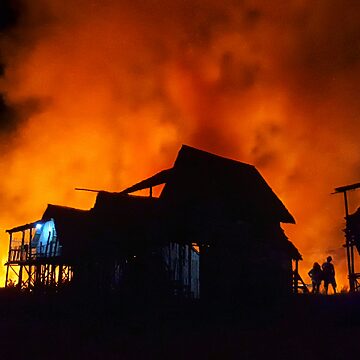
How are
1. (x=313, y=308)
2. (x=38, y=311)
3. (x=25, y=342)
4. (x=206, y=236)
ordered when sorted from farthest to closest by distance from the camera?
(x=38, y=311), (x=206, y=236), (x=313, y=308), (x=25, y=342)

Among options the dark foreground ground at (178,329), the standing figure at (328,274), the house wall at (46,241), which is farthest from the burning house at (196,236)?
the house wall at (46,241)

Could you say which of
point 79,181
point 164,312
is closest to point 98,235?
point 164,312

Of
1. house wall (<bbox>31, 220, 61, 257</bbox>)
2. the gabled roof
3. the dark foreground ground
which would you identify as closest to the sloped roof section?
the gabled roof

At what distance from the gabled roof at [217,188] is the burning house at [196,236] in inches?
1.9

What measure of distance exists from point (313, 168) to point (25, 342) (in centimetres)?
3926

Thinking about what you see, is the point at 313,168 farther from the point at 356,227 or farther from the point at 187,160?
the point at 356,227

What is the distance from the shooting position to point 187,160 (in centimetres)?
2336

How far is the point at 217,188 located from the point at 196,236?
3669 millimetres

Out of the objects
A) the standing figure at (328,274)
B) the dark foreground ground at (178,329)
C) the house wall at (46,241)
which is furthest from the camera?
the house wall at (46,241)

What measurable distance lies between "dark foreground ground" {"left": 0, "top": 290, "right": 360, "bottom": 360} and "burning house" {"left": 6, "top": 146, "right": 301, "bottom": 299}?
1041 millimetres

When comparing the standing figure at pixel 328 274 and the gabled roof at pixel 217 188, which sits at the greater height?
the gabled roof at pixel 217 188

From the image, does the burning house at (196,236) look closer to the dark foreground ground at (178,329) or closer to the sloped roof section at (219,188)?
the sloped roof section at (219,188)

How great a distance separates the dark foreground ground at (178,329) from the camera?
402 inches

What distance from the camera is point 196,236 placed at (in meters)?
18.7
